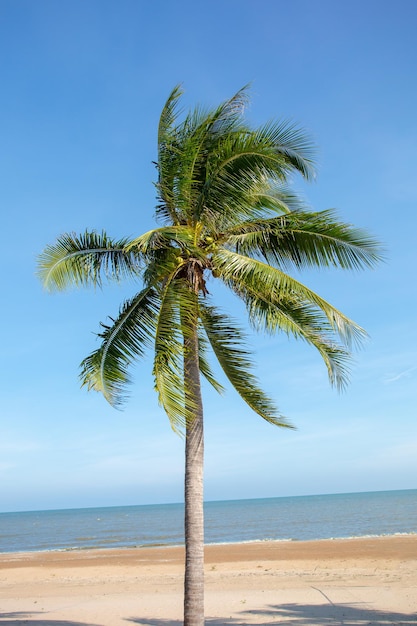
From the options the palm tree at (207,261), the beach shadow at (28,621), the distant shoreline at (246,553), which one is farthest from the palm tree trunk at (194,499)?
the distant shoreline at (246,553)

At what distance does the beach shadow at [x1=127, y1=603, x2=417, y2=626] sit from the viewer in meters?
10.1

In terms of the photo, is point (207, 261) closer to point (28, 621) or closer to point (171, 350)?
point (171, 350)

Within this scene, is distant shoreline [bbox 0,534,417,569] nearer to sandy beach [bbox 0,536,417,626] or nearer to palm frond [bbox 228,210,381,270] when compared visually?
Answer: sandy beach [bbox 0,536,417,626]

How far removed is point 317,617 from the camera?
35.0ft

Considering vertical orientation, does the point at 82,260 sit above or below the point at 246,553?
above

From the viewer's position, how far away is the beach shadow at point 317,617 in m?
10.1

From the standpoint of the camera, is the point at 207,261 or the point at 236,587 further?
the point at 236,587

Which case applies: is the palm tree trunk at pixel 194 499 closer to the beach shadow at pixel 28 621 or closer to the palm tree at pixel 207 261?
the palm tree at pixel 207 261

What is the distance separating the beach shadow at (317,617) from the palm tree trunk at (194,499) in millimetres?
2831

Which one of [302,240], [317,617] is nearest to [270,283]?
[302,240]

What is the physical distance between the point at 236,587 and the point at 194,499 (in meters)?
8.30

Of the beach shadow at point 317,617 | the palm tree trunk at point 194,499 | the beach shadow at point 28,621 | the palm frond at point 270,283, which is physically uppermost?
the palm frond at point 270,283

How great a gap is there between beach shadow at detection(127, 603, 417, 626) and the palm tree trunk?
283cm

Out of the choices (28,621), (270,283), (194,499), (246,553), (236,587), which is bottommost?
(246,553)
